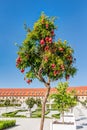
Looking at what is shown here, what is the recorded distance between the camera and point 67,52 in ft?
40.3

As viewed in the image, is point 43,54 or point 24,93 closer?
point 43,54

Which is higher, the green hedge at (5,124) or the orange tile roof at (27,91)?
the orange tile roof at (27,91)

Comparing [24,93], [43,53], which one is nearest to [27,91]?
[24,93]

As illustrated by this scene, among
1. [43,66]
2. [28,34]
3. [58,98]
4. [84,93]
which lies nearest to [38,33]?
[28,34]

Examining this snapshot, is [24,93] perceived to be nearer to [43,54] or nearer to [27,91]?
[27,91]

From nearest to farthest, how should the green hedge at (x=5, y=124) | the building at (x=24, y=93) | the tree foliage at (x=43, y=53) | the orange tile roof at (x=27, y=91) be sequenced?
the tree foliage at (x=43, y=53), the green hedge at (x=5, y=124), the building at (x=24, y=93), the orange tile roof at (x=27, y=91)

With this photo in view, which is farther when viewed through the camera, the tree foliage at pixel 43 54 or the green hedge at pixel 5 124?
the green hedge at pixel 5 124

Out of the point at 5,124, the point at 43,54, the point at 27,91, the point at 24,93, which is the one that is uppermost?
the point at 27,91

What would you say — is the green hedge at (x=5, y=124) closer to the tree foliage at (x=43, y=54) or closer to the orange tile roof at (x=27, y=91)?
the tree foliage at (x=43, y=54)

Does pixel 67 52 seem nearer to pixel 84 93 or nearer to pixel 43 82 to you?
pixel 43 82

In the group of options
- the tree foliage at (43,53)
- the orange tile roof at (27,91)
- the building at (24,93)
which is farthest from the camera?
the orange tile roof at (27,91)

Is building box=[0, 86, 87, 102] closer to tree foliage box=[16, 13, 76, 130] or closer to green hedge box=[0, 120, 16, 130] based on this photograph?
green hedge box=[0, 120, 16, 130]

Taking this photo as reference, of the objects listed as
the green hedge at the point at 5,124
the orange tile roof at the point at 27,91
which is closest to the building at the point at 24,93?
the orange tile roof at the point at 27,91

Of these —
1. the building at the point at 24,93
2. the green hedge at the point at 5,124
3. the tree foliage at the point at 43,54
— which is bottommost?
the green hedge at the point at 5,124
